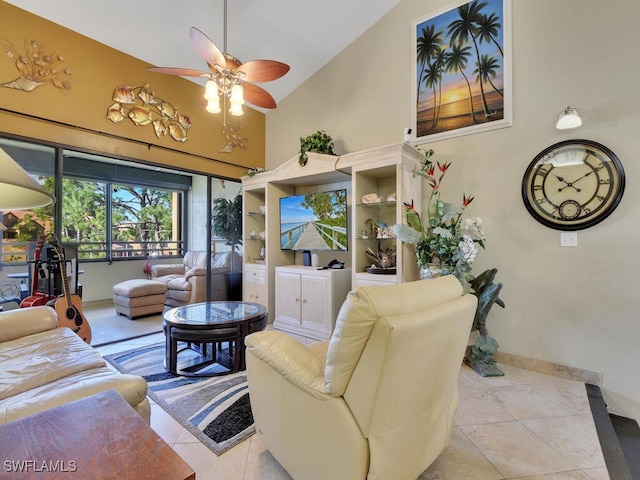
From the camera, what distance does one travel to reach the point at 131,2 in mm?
2869

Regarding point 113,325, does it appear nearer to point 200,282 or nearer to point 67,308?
point 200,282

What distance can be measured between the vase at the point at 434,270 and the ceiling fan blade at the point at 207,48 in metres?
2.48

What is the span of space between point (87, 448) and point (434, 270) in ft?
8.79

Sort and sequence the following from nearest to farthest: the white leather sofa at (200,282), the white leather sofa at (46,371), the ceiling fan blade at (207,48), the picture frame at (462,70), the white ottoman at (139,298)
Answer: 1. the white leather sofa at (46,371)
2. the ceiling fan blade at (207,48)
3. the picture frame at (462,70)
4. the white ottoman at (139,298)
5. the white leather sofa at (200,282)

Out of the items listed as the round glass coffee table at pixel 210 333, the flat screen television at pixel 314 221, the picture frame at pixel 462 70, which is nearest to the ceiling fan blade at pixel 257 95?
the flat screen television at pixel 314 221

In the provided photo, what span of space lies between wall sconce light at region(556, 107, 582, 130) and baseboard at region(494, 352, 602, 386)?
208cm

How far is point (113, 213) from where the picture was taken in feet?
18.5

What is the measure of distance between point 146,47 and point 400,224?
344cm

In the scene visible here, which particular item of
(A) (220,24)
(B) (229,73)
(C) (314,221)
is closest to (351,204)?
(C) (314,221)

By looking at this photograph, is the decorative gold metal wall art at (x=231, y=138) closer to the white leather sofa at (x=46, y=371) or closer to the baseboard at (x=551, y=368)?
the white leather sofa at (x=46, y=371)

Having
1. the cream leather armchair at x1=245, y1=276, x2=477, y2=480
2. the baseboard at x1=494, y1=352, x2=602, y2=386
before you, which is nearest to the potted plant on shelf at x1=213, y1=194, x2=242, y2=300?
the cream leather armchair at x1=245, y1=276, x2=477, y2=480

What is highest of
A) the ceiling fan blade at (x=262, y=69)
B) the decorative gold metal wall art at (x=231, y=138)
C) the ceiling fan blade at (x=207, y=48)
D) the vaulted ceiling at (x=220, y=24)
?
the vaulted ceiling at (x=220, y=24)

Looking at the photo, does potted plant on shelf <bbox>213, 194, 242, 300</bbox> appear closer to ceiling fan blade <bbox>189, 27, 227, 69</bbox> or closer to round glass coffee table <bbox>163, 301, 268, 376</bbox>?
round glass coffee table <bbox>163, 301, 268, 376</bbox>

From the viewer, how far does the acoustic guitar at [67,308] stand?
9.35ft
